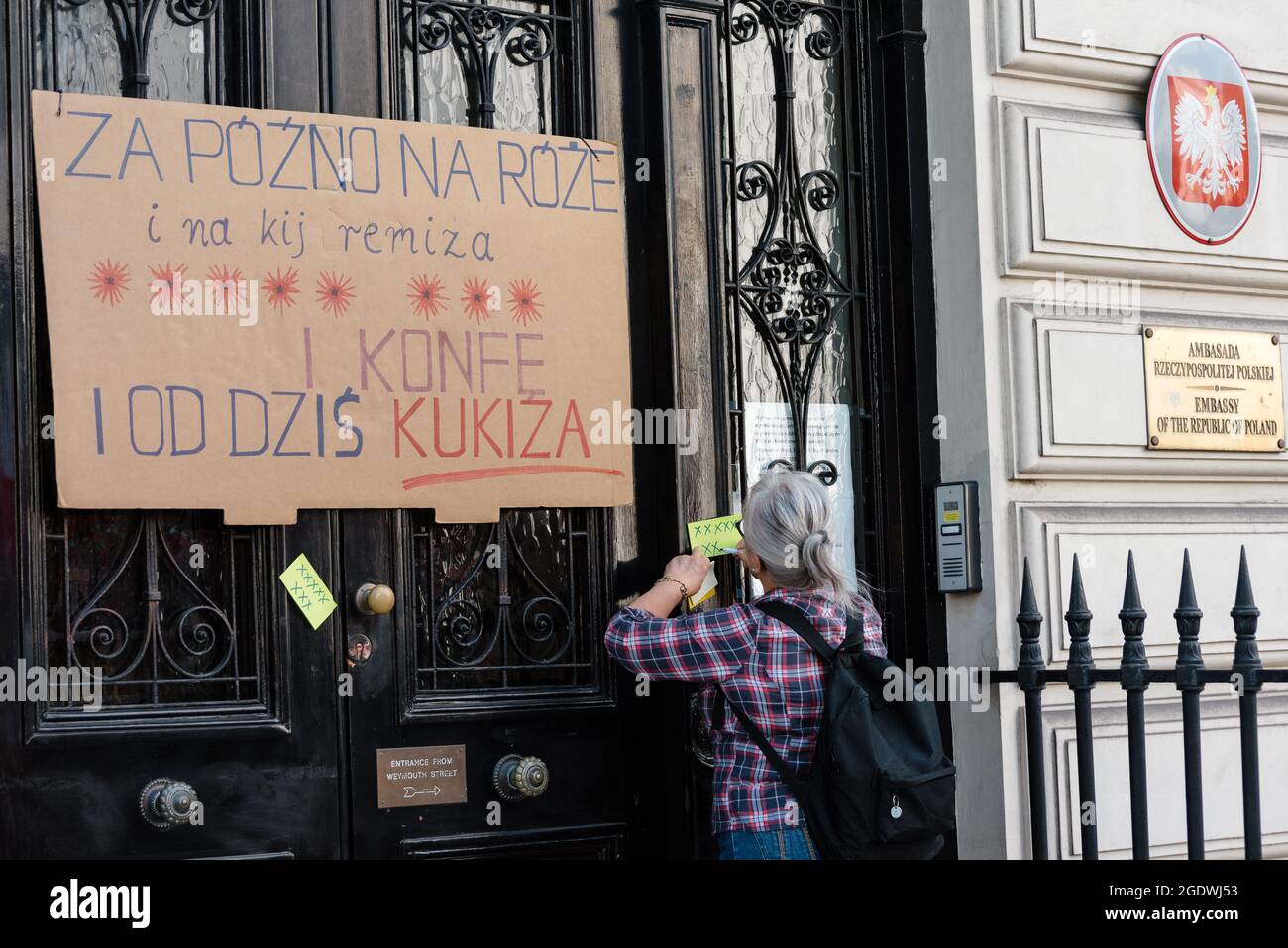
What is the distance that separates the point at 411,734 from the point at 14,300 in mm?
1460

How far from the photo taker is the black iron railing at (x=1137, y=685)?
4.08 meters

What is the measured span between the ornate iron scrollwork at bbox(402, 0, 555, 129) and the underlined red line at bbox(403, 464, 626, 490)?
95 cm

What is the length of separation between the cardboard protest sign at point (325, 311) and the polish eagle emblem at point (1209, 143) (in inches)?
72.0

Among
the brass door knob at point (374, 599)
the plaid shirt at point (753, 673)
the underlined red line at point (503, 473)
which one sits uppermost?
the underlined red line at point (503, 473)

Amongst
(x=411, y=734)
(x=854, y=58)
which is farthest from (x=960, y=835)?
(x=854, y=58)

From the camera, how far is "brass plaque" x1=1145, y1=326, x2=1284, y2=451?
4.97m

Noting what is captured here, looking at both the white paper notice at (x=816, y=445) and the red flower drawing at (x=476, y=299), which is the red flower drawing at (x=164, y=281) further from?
the white paper notice at (x=816, y=445)

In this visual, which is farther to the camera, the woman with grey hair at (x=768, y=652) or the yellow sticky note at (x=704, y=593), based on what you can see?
the yellow sticky note at (x=704, y=593)

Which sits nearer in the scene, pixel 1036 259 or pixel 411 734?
pixel 411 734

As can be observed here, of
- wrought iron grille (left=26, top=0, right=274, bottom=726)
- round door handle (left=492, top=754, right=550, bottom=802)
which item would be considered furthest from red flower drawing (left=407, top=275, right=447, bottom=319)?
round door handle (left=492, top=754, right=550, bottom=802)

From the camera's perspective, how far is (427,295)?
428cm

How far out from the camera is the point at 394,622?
423 centimetres

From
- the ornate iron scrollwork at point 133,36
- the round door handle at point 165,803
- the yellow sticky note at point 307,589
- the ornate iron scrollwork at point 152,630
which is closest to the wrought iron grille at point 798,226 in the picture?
the yellow sticky note at point 307,589

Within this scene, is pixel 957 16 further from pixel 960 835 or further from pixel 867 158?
pixel 960 835
